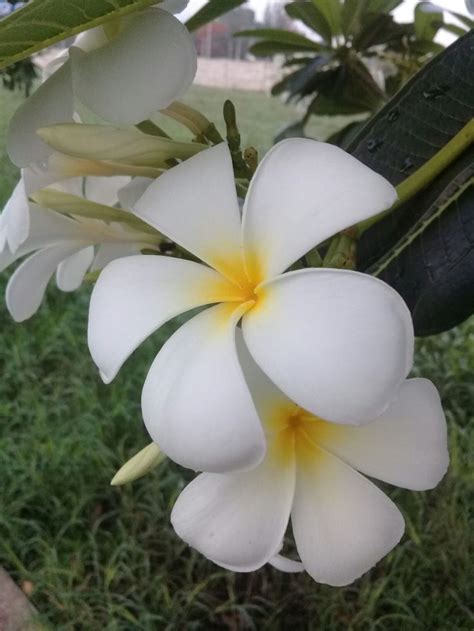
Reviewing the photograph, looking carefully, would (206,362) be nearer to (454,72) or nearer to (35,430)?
(454,72)

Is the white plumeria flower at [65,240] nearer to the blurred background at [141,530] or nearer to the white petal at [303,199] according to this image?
the white petal at [303,199]

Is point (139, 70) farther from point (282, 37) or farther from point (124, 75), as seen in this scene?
point (282, 37)

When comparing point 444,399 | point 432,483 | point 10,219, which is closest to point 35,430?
point 444,399

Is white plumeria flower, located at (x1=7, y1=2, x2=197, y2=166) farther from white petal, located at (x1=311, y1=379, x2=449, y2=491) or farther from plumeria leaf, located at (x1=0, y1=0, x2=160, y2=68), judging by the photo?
white petal, located at (x1=311, y1=379, x2=449, y2=491)

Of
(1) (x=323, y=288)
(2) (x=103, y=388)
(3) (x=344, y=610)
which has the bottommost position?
(2) (x=103, y=388)

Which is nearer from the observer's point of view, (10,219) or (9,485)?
(10,219)

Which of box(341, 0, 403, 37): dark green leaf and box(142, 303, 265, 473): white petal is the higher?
box(142, 303, 265, 473): white petal

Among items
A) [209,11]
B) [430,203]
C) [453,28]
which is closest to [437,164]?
[430,203]

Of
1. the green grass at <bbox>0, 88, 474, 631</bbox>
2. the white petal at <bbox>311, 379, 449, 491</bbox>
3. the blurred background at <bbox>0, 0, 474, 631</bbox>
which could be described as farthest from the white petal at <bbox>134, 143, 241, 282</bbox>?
the green grass at <bbox>0, 88, 474, 631</bbox>
